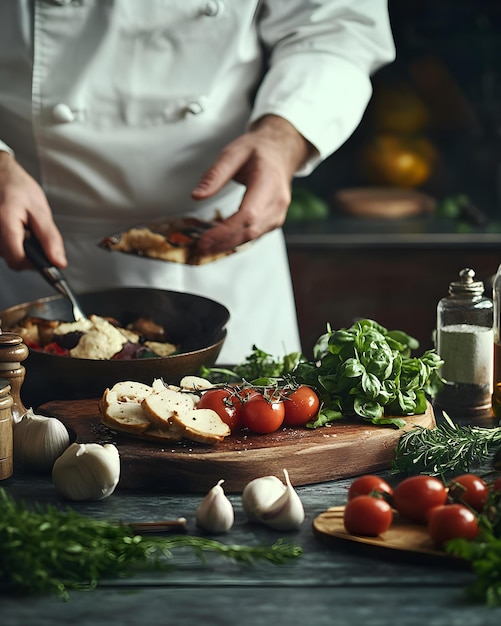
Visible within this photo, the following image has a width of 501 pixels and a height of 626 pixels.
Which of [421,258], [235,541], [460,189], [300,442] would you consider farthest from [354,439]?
[460,189]

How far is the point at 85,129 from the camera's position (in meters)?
1.93

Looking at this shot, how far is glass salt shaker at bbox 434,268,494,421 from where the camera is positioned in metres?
1.49

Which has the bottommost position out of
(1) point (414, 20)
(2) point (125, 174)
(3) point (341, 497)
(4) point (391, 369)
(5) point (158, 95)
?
(3) point (341, 497)

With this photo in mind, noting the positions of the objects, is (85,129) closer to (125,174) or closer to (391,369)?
(125,174)

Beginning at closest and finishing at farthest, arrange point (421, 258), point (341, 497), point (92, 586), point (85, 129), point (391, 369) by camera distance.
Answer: point (92, 586), point (341, 497), point (391, 369), point (85, 129), point (421, 258)

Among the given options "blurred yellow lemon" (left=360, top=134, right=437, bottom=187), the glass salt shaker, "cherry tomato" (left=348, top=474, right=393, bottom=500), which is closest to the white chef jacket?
the glass salt shaker

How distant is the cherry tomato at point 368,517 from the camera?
103 cm

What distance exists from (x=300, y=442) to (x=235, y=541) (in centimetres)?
23

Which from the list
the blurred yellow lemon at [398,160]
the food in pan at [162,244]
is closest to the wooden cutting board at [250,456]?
the food in pan at [162,244]

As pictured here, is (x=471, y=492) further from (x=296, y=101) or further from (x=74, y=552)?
(x=296, y=101)

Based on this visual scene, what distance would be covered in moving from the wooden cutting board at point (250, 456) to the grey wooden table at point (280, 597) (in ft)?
0.56

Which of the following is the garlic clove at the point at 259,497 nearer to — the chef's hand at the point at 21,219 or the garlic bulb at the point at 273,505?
the garlic bulb at the point at 273,505

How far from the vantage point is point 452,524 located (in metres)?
0.99

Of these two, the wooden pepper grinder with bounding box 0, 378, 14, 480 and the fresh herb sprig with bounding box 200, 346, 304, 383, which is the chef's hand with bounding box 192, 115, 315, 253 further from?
the wooden pepper grinder with bounding box 0, 378, 14, 480
